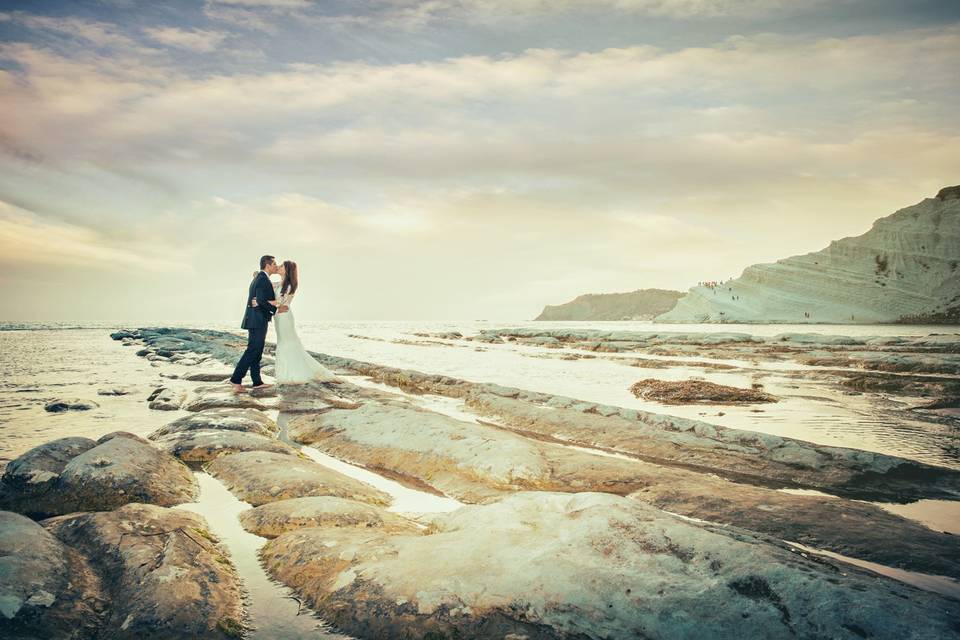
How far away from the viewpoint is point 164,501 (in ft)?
12.7

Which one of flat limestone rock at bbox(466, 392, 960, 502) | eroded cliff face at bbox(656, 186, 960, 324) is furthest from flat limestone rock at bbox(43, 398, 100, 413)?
eroded cliff face at bbox(656, 186, 960, 324)

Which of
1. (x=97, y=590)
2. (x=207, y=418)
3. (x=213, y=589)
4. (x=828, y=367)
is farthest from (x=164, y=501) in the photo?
(x=828, y=367)

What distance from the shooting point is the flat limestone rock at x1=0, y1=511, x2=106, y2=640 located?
2051mm

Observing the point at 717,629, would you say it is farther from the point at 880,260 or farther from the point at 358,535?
the point at 880,260

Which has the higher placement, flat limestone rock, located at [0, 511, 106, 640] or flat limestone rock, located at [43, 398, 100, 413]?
flat limestone rock, located at [0, 511, 106, 640]

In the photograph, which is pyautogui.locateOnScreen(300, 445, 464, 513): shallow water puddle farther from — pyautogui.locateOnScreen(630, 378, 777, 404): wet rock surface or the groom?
pyautogui.locateOnScreen(630, 378, 777, 404): wet rock surface

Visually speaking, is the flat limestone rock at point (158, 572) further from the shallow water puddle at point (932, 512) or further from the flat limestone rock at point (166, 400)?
the flat limestone rock at point (166, 400)

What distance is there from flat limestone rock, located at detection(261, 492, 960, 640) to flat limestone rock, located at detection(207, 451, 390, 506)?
3.17ft

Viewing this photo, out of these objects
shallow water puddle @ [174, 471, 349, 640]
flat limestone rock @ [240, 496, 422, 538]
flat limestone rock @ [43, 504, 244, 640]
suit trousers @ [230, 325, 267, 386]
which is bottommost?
shallow water puddle @ [174, 471, 349, 640]

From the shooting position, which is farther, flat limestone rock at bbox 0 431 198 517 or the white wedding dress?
the white wedding dress

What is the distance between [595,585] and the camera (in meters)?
2.40

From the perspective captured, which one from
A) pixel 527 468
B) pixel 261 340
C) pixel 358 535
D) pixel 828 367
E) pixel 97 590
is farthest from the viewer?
pixel 828 367

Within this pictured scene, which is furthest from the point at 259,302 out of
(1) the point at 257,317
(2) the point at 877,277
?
(2) the point at 877,277

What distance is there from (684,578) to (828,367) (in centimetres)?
1709
